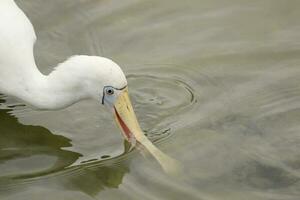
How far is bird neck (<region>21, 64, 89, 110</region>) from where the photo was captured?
5316 mm

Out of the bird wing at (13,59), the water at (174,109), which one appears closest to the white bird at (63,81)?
the bird wing at (13,59)

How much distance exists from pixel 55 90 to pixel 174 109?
33.0 inches

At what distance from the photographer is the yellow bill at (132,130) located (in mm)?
5328

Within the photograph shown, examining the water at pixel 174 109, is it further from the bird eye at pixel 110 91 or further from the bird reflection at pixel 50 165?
the bird eye at pixel 110 91

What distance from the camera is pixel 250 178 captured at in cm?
523

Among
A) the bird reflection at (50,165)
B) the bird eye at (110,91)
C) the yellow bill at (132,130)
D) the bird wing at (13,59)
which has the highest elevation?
the bird wing at (13,59)

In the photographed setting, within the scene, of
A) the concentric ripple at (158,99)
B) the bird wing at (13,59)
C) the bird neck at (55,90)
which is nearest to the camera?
the bird neck at (55,90)

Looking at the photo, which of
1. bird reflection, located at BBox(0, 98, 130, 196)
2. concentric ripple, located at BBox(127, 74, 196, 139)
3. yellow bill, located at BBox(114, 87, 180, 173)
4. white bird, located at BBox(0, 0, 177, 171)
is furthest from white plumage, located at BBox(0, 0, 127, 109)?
concentric ripple, located at BBox(127, 74, 196, 139)

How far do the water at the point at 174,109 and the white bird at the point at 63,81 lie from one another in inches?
8.2

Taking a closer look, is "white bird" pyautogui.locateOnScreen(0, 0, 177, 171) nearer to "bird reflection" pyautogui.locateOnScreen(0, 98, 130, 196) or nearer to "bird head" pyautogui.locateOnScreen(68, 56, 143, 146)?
"bird head" pyautogui.locateOnScreen(68, 56, 143, 146)

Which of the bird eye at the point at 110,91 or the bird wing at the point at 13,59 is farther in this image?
the bird wing at the point at 13,59

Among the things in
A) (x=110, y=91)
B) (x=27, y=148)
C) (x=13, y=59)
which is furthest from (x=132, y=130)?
(x=13, y=59)

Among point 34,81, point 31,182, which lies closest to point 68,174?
point 31,182

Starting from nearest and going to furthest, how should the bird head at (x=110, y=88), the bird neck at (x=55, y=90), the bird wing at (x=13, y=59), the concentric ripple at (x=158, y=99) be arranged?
1. the bird head at (x=110, y=88)
2. the bird neck at (x=55, y=90)
3. the bird wing at (x=13, y=59)
4. the concentric ripple at (x=158, y=99)
